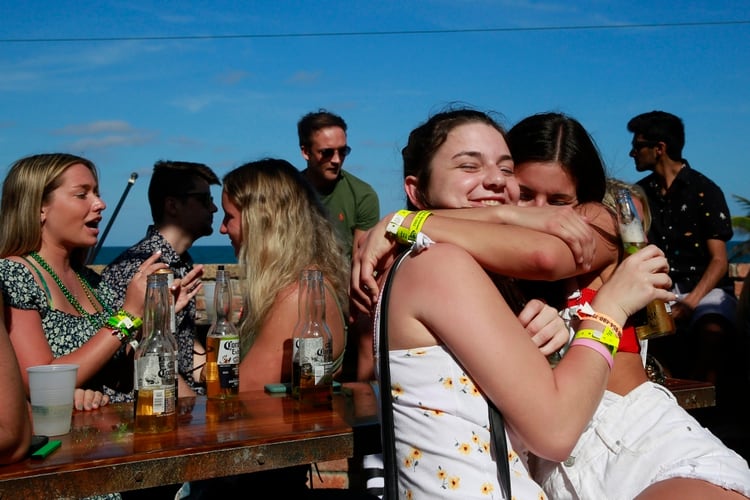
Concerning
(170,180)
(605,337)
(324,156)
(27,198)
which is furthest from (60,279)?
(324,156)

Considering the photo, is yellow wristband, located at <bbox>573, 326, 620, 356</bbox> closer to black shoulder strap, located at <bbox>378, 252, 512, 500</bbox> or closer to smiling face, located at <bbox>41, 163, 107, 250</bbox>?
black shoulder strap, located at <bbox>378, 252, 512, 500</bbox>

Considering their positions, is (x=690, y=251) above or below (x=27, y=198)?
below

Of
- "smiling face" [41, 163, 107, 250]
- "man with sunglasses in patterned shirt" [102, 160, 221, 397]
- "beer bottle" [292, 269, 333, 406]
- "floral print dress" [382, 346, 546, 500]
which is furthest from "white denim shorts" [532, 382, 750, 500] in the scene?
"man with sunglasses in patterned shirt" [102, 160, 221, 397]

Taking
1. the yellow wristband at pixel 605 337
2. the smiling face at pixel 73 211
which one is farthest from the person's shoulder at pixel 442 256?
the smiling face at pixel 73 211

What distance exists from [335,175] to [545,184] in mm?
3942

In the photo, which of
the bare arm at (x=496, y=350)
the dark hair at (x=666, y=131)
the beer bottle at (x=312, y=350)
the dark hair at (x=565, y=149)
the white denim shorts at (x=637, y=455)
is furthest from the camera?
the dark hair at (x=666, y=131)

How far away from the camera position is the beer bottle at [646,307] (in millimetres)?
1955

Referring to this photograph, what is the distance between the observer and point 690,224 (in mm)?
5258

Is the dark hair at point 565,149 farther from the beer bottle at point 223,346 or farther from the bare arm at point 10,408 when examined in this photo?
the bare arm at point 10,408

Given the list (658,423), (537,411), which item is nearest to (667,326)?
(658,423)

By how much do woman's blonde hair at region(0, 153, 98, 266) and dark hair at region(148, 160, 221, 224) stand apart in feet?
3.58

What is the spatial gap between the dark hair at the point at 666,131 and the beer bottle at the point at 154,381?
435 cm

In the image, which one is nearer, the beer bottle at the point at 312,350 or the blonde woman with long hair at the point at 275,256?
the beer bottle at the point at 312,350

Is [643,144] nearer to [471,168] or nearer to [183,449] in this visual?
[471,168]
